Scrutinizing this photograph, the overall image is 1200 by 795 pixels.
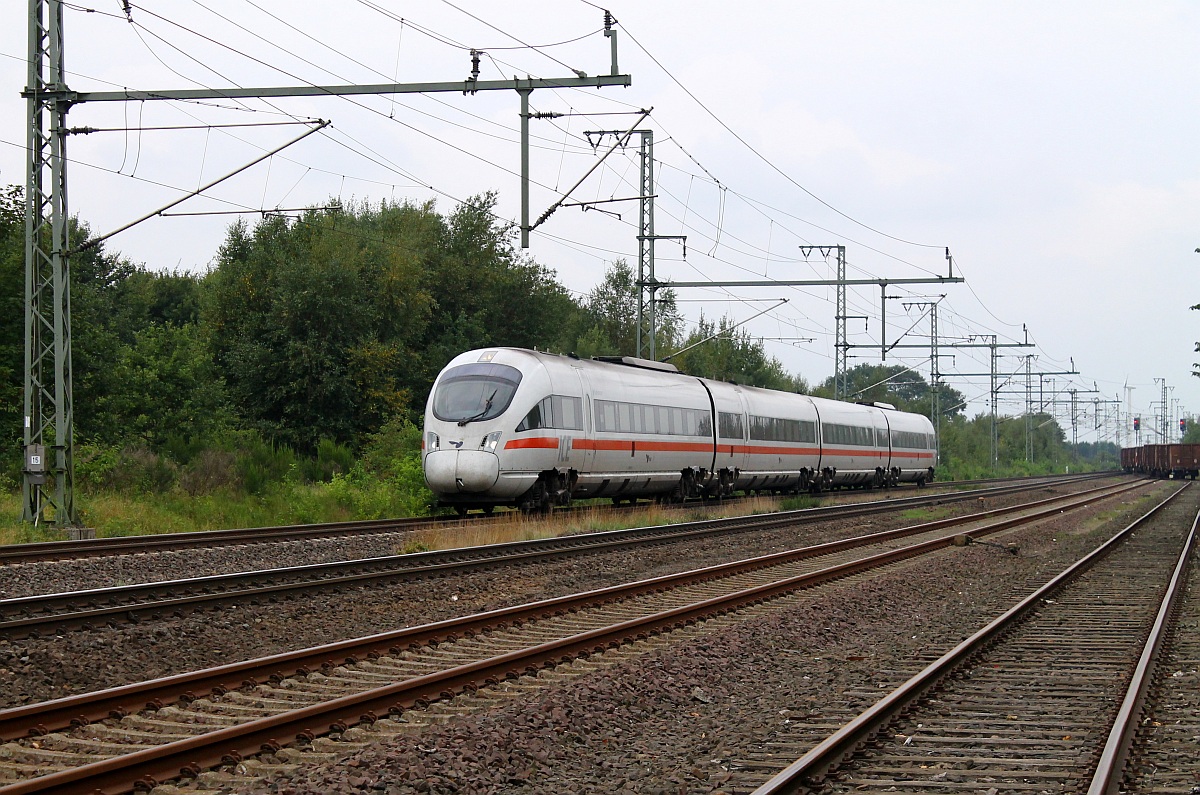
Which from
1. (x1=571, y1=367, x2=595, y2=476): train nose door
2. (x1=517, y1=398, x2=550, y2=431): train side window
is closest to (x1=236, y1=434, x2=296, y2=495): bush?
(x1=571, y1=367, x2=595, y2=476): train nose door

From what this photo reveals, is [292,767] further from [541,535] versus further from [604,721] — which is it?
[541,535]

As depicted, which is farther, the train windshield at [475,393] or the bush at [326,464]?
the bush at [326,464]

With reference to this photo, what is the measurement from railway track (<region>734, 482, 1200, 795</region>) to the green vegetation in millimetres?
14501

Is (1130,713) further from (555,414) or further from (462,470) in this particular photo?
(555,414)

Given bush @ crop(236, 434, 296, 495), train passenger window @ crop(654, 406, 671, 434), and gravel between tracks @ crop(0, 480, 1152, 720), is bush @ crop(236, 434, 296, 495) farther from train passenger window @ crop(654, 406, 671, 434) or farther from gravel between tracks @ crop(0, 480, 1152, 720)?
gravel between tracks @ crop(0, 480, 1152, 720)

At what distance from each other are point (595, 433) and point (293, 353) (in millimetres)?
16677

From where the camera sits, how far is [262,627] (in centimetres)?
1092

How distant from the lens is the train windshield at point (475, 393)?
74.0 feet

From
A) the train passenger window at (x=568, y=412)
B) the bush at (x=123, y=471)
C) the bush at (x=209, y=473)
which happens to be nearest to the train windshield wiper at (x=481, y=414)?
the train passenger window at (x=568, y=412)

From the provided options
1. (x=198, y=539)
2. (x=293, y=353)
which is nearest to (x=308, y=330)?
(x=293, y=353)

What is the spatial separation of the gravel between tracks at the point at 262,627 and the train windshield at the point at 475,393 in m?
5.86

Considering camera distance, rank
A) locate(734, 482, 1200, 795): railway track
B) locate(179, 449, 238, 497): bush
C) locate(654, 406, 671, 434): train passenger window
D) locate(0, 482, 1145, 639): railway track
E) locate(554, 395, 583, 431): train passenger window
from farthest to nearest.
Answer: locate(654, 406, 671, 434): train passenger window
locate(179, 449, 238, 497): bush
locate(554, 395, 583, 431): train passenger window
locate(0, 482, 1145, 639): railway track
locate(734, 482, 1200, 795): railway track

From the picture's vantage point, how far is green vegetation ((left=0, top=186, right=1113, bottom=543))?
25875mm

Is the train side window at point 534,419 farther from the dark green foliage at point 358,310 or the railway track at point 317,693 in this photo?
the dark green foliage at point 358,310
